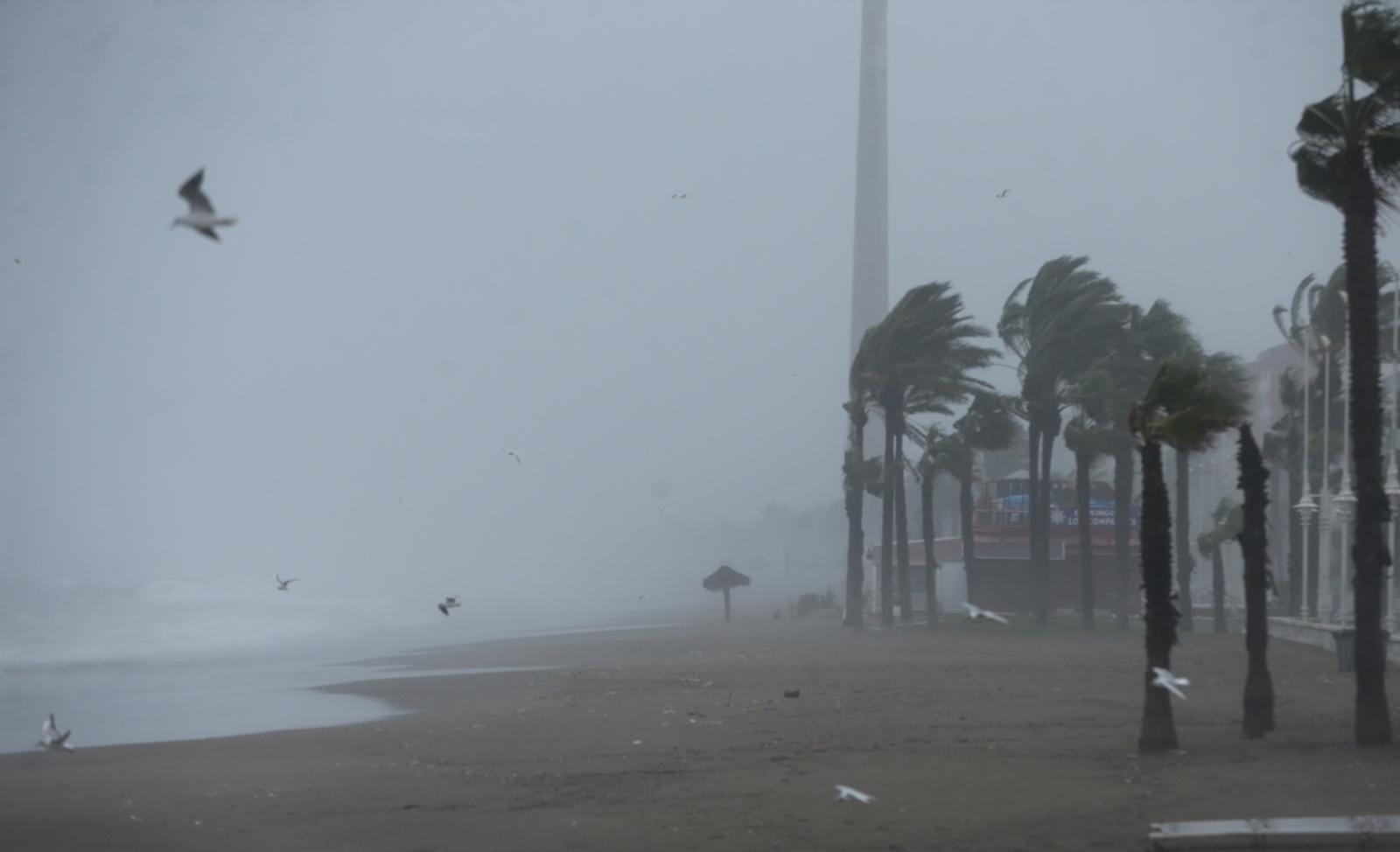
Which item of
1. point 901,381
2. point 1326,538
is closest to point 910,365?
point 901,381

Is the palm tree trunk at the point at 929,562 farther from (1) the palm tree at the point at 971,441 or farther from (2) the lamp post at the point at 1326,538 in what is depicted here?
(2) the lamp post at the point at 1326,538

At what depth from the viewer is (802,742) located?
54.6 ft

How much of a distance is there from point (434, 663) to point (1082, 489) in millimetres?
19314

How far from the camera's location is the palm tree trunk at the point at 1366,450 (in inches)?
569

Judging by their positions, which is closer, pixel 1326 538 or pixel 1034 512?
pixel 1326 538

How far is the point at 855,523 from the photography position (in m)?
48.1

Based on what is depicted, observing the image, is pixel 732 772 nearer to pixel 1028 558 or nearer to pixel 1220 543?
pixel 1220 543

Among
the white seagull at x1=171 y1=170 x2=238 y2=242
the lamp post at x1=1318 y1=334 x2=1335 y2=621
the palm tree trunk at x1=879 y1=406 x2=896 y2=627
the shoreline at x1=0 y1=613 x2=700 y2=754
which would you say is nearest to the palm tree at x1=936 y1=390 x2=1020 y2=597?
the palm tree trunk at x1=879 y1=406 x2=896 y2=627

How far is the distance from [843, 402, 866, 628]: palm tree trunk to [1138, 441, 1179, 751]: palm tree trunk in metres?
29.9

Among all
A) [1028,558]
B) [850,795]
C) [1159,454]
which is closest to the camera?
[850,795]

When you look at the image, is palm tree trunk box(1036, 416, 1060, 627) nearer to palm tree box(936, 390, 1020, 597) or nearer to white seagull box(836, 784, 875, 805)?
palm tree box(936, 390, 1020, 597)

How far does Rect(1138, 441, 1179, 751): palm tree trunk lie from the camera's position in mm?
14578

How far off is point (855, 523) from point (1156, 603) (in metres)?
33.5

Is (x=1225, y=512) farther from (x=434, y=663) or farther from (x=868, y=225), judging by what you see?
(x=868, y=225)
